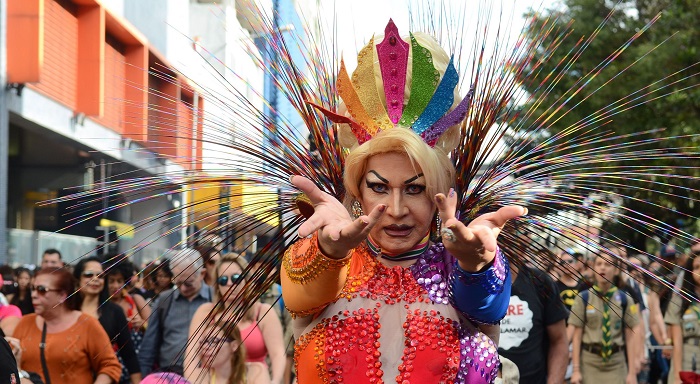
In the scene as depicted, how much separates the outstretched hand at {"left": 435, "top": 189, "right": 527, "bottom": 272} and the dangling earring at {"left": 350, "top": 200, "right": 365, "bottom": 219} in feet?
1.55

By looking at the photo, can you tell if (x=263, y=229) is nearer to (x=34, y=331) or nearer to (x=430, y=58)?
(x=430, y=58)

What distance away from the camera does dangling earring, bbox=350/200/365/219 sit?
3266 mm

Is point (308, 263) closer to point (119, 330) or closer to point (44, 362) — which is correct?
point (44, 362)

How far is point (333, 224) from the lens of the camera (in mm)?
2887

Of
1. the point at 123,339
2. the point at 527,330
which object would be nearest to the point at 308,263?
the point at 527,330

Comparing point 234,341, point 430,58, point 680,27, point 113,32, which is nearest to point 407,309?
point 430,58

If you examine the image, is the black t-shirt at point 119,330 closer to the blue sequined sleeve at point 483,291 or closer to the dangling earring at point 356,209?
the dangling earring at point 356,209

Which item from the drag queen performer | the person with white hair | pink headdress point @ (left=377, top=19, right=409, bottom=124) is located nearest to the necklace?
the drag queen performer

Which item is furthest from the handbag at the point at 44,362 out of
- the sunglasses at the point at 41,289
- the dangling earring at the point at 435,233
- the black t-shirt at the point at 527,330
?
the dangling earring at the point at 435,233

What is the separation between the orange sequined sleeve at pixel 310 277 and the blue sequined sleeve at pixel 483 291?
0.33 m

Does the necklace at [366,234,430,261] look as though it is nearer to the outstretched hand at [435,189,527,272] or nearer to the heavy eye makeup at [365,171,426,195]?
the heavy eye makeup at [365,171,426,195]

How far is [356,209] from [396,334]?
1.32 feet

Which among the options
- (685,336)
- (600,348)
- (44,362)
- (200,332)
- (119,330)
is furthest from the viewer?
(600,348)

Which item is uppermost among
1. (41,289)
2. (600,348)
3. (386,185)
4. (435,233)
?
(386,185)
